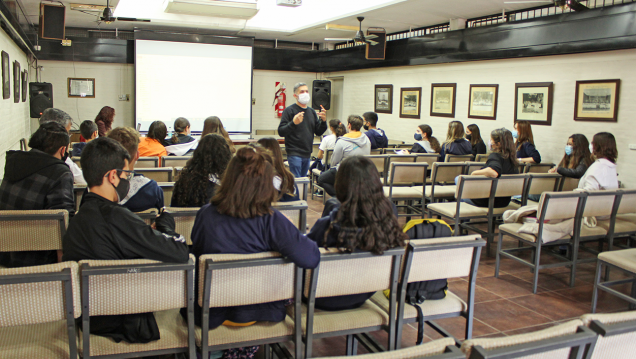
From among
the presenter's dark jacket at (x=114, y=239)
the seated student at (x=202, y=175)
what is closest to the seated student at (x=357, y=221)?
the presenter's dark jacket at (x=114, y=239)

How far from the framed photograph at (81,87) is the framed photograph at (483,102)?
8.19m

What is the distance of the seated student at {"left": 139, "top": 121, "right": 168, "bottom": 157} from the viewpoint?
17.1ft

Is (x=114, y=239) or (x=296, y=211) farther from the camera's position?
(x=296, y=211)

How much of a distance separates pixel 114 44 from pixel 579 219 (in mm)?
10028

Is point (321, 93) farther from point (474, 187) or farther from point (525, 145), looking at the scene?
point (474, 187)

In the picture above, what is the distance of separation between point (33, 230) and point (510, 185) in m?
3.87

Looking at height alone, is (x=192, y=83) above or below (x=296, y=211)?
above

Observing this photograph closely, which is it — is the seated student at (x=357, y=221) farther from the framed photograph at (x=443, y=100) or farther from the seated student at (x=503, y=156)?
the framed photograph at (x=443, y=100)

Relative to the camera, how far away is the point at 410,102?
991 cm

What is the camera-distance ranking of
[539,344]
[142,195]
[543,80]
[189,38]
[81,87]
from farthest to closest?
[81,87]
[189,38]
[543,80]
[142,195]
[539,344]

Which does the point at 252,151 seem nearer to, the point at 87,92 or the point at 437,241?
the point at 437,241

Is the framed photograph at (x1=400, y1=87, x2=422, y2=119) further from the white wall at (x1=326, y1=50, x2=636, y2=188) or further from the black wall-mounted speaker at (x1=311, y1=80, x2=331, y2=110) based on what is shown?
the black wall-mounted speaker at (x1=311, y1=80, x2=331, y2=110)

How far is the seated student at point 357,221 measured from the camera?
206cm

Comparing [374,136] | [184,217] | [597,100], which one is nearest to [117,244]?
[184,217]
